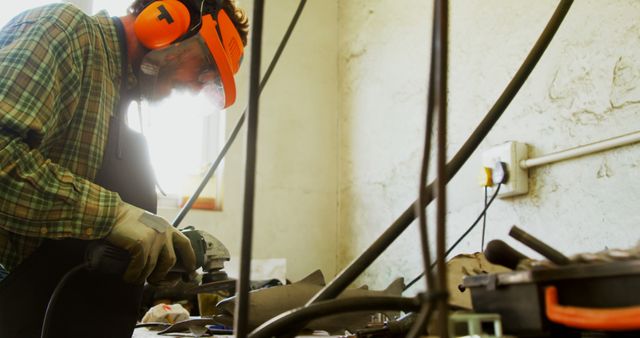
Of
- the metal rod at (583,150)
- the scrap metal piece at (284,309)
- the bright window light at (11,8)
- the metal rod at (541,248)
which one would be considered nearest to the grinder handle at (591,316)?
the metal rod at (541,248)

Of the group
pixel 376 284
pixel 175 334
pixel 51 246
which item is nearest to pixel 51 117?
pixel 51 246

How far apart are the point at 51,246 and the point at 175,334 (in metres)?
0.37

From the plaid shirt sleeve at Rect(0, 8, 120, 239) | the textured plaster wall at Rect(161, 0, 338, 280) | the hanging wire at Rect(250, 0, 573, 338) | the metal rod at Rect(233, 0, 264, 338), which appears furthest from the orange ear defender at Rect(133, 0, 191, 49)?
the textured plaster wall at Rect(161, 0, 338, 280)

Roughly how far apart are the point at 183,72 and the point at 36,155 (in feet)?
1.79

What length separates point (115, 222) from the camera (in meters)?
1.10

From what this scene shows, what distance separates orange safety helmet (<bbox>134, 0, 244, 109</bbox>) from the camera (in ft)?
4.38

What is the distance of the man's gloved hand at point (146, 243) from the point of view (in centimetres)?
110

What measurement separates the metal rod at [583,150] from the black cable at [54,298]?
1235 millimetres

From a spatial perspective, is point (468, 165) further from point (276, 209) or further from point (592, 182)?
point (276, 209)

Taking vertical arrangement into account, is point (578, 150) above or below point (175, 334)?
above

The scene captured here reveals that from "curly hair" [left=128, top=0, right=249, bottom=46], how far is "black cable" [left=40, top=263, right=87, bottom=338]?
2.18 feet

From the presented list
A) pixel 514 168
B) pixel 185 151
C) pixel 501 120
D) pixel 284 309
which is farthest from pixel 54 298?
pixel 185 151

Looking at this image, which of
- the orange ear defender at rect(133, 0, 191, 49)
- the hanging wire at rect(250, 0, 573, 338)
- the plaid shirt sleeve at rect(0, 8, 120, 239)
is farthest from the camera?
the orange ear defender at rect(133, 0, 191, 49)

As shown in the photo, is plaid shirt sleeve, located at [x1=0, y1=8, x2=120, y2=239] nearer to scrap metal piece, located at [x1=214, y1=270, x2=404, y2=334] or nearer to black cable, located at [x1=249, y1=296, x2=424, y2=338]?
scrap metal piece, located at [x1=214, y1=270, x2=404, y2=334]
